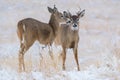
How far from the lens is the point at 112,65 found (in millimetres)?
9070

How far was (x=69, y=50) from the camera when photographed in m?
19.4

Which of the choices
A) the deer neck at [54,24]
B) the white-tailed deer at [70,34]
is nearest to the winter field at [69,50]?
the white-tailed deer at [70,34]

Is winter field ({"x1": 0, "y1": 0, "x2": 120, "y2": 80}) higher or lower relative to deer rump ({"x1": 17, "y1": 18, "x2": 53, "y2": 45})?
lower

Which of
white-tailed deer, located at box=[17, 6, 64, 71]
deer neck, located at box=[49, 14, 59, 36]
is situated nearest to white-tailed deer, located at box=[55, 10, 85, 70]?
deer neck, located at box=[49, 14, 59, 36]

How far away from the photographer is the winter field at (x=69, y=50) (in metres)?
8.26

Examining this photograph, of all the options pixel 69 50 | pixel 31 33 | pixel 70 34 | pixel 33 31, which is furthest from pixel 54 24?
pixel 69 50

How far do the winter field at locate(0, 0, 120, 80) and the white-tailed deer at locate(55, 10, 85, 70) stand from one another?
0.27 m

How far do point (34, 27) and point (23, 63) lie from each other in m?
1.68

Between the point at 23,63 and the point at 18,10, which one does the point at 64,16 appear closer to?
the point at 23,63

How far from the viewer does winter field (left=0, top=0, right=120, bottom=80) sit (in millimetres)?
8257

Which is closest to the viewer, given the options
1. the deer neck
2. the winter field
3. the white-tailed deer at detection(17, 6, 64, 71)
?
the winter field

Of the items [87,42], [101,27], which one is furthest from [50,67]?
[101,27]

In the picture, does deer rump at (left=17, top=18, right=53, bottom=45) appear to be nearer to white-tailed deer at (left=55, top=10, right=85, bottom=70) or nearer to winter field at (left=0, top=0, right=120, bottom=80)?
winter field at (left=0, top=0, right=120, bottom=80)

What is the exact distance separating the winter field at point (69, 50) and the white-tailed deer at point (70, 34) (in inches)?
10.6
